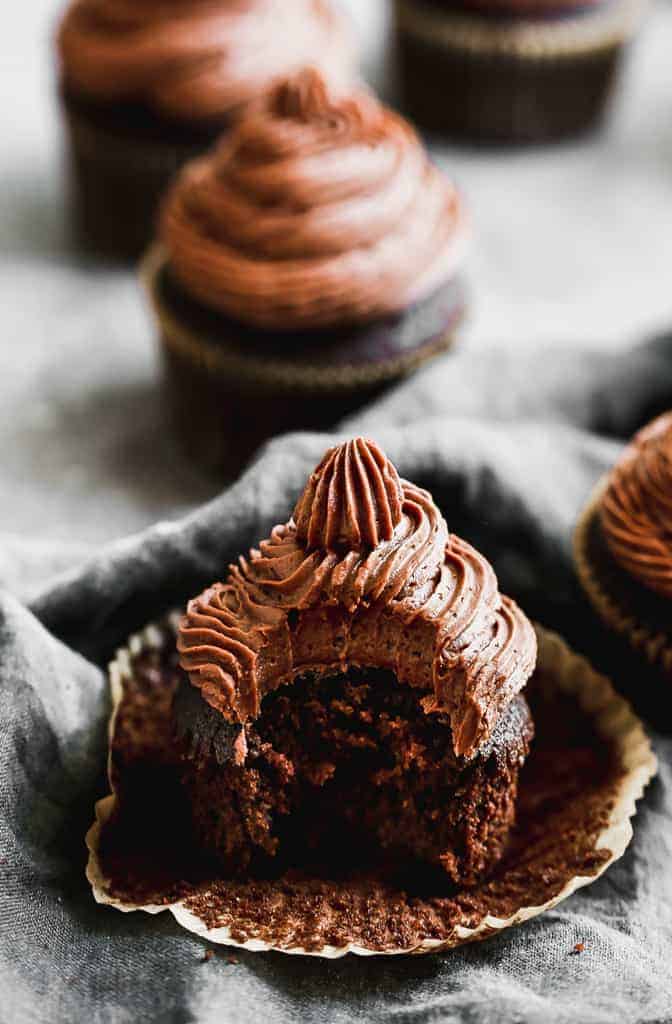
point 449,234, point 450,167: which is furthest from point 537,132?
point 449,234

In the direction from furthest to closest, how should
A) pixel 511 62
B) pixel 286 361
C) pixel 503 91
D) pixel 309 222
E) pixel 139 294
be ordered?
pixel 503 91 → pixel 511 62 → pixel 139 294 → pixel 286 361 → pixel 309 222

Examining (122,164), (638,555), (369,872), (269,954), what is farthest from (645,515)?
(122,164)

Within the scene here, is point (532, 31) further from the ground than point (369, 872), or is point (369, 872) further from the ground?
point (532, 31)

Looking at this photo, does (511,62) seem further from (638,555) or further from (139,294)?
(638,555)

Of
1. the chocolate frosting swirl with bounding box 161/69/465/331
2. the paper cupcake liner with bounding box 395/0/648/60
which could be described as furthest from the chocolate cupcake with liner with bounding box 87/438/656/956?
the paper cupcake liner with bounding box 395/0/648/60

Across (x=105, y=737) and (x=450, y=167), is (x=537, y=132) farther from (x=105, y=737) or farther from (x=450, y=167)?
(x=105, y=737)
